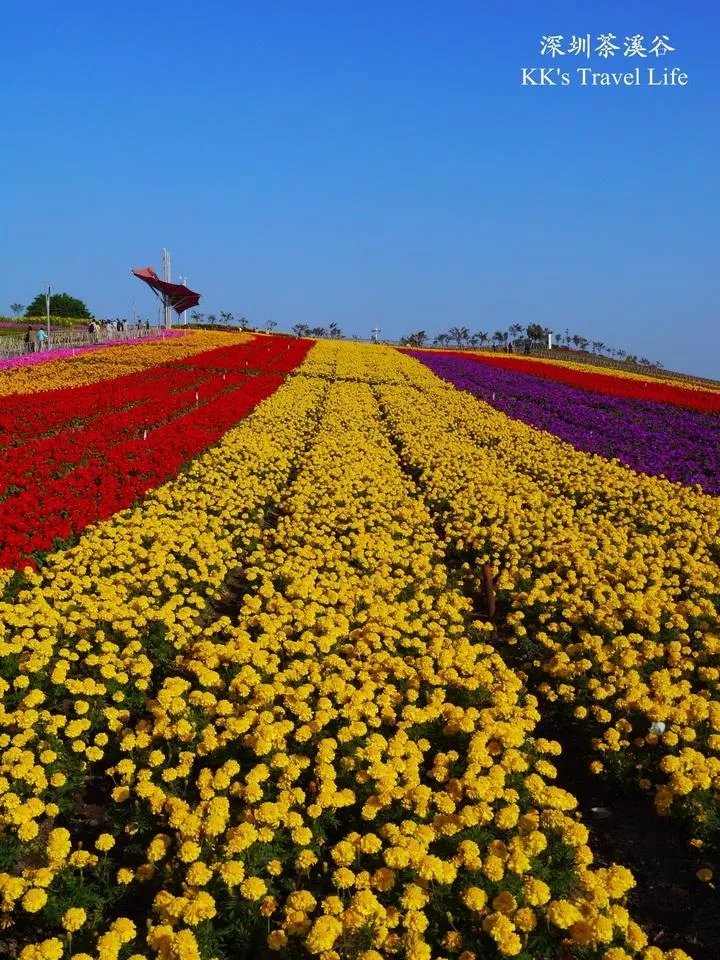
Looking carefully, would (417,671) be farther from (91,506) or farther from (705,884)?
(91,506)

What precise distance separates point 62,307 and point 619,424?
8574cm

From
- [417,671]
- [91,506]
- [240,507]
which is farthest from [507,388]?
[417,671]

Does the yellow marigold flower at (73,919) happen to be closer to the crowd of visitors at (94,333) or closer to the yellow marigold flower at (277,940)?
the yellow marigold flower at (277,940)

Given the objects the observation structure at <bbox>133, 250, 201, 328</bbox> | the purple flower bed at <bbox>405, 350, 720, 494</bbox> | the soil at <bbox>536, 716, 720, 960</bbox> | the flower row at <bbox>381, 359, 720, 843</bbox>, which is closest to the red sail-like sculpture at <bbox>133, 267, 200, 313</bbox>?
the observation structure at <bbox>133, 250, 201, 328</bbox>

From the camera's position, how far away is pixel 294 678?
20.4ft

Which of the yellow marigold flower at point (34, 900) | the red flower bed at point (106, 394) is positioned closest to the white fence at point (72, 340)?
the red flower bed at point (106, 394)

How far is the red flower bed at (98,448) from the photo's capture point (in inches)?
389

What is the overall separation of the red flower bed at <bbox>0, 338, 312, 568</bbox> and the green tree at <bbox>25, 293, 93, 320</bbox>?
234 feet

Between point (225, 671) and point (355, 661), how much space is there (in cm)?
123

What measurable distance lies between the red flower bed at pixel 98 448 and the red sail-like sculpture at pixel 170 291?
131 feet

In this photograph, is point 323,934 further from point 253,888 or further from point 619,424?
point 619,424

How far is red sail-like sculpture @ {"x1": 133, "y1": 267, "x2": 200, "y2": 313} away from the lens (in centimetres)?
6397

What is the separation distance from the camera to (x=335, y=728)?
18.8ft

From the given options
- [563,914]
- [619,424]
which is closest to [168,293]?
[619,424]
